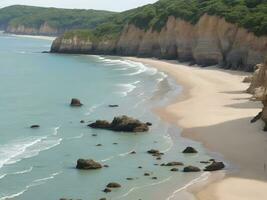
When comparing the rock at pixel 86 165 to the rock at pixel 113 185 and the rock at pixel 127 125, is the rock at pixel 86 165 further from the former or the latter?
the rock at pixel 127 125

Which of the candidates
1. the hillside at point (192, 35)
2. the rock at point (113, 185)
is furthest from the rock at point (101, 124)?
the hillside at point (192, 35)

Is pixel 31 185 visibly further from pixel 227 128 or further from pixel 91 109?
pixel 91 109

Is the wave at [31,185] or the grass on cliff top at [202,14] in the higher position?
the grass on cliff top at [202,14]

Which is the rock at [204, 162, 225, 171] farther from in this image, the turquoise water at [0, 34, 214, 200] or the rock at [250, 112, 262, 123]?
the rock at [250, 112, 262, 123]

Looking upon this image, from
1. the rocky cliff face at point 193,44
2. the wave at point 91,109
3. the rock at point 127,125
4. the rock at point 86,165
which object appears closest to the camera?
the rock at point 86,165

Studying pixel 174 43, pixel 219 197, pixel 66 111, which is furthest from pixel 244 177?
pixel 174 43

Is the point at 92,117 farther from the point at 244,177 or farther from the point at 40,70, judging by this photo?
the point at 40,70
